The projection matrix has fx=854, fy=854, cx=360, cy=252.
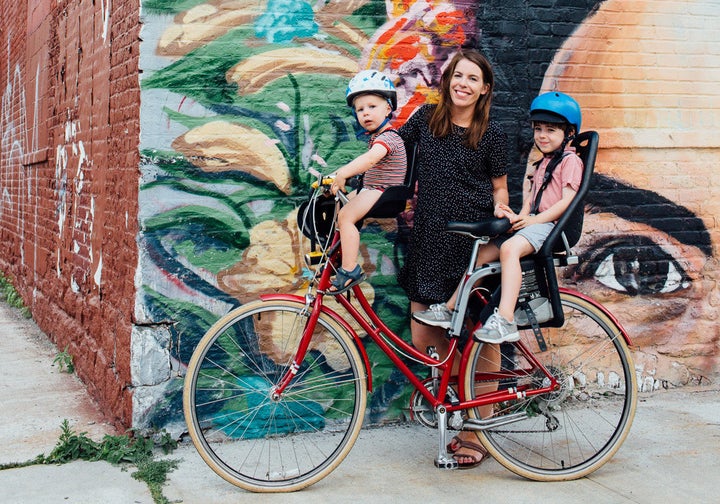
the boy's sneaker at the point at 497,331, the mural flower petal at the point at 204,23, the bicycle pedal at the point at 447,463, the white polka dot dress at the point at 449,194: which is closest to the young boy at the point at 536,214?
the boy's sneaker at the point at 497,331

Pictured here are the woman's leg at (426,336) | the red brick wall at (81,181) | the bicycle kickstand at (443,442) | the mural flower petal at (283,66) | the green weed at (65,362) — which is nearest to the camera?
the bicycle kickstand at (443,442)

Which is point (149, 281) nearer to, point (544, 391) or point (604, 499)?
point (544, 391)

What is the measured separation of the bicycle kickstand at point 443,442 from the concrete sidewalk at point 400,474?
3.1 inches

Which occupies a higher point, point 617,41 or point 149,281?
point 617,41

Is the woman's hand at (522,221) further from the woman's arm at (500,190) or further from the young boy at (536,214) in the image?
the woman's arm at (500,190)

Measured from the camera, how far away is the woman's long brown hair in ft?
13.5

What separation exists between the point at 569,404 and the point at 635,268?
1.19 metres

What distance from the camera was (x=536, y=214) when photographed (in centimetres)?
418

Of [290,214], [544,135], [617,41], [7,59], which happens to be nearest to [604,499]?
[544,135]

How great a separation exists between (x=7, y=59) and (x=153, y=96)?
25.5 ft

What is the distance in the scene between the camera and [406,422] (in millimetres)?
4930

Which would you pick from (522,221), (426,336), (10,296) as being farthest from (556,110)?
(10,296)

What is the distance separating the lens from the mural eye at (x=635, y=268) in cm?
529

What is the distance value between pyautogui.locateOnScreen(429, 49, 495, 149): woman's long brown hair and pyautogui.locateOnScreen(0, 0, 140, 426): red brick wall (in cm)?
157
